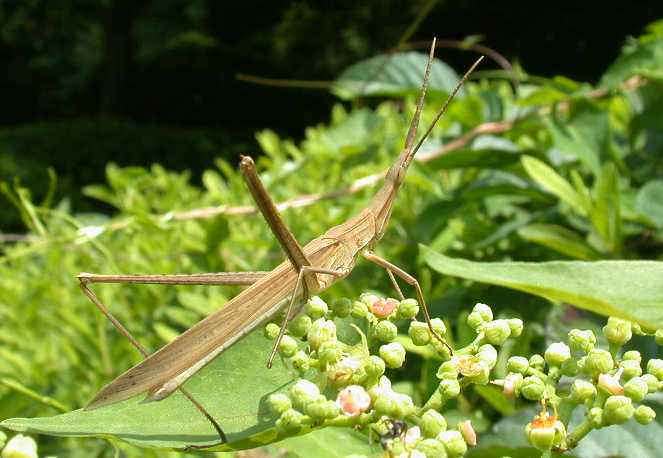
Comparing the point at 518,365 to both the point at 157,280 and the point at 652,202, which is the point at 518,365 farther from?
the point at 652,202

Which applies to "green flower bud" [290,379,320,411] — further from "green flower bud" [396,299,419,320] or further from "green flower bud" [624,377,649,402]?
"green flower bud" [624,377,649,402]

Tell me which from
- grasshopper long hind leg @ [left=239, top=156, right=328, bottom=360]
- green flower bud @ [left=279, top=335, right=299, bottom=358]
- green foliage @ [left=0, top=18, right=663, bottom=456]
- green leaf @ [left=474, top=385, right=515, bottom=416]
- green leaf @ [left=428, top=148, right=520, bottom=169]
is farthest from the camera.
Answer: green leaf @ [left=428, top=148, right=520, bottom=169]

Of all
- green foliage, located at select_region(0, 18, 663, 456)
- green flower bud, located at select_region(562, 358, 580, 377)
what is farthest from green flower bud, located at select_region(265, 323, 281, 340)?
green foliage, located at select_region(0, 18, 663, 456)

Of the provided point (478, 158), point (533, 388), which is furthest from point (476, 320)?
point (478, 158)

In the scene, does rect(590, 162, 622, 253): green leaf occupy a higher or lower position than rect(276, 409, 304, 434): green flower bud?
lower

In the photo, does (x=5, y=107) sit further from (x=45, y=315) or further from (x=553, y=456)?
(x=553, y=456)

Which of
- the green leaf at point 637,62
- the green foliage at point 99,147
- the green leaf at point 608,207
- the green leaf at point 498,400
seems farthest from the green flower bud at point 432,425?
the green foliage at point 99,147
